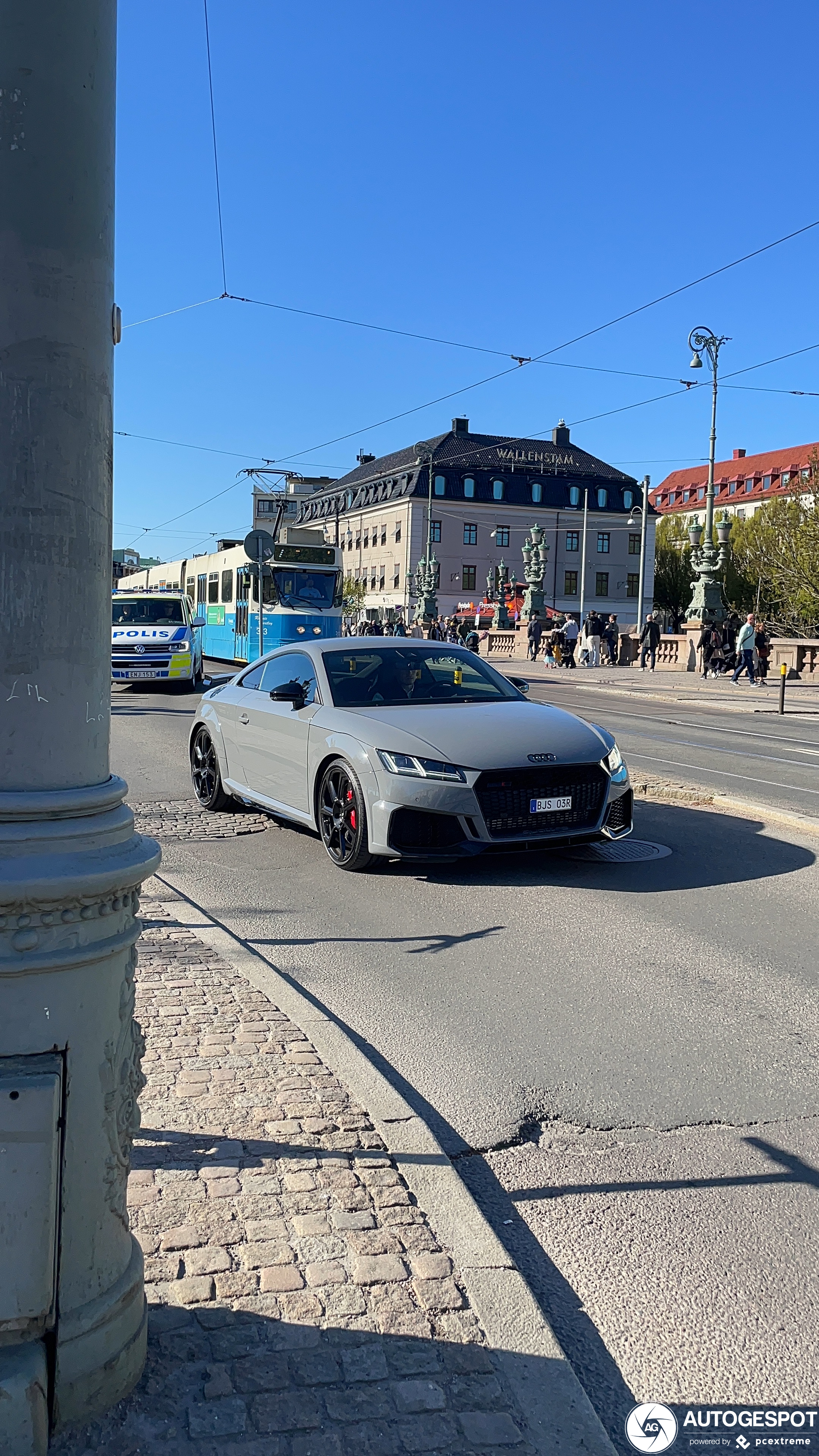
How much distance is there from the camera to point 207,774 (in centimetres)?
973

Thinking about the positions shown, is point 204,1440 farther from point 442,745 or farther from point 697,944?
point 442,745

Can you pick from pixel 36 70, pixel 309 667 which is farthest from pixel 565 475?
pixel 36 70

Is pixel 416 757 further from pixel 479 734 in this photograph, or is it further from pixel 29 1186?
pixel 29 1186

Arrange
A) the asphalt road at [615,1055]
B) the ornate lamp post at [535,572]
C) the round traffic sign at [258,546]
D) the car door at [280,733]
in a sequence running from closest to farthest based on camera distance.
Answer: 1. the asphalt road at [615,1055]
2. the car door at [280,733]
3. the round traffic sign at [258,546]
4. the ornate lamp post at [535,572]

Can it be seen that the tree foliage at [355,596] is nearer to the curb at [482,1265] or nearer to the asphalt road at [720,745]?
the asphalt road at [720,745]

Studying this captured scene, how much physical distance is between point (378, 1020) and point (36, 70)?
138 inches

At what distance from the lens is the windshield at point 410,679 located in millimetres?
8055

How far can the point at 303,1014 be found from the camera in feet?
14.7

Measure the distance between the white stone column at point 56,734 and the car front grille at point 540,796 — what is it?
468cm

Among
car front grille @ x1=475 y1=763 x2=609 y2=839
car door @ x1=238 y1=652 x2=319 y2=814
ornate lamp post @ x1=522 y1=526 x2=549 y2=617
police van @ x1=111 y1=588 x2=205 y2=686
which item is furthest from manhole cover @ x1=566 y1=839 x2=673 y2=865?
ornate lamp post @ x1=522 y1=526 x2=549 y2=617

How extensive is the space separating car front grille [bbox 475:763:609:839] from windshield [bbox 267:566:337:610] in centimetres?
2328

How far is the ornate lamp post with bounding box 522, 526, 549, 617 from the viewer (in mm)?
51188

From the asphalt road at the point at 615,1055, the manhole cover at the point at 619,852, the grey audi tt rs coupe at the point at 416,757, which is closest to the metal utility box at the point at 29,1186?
the asphalt road at the point at 615,1055

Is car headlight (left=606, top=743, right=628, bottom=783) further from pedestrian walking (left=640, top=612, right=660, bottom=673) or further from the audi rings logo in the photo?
pedestrian walking (left=640, top=612, right=660, bottom=673)
